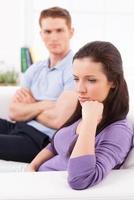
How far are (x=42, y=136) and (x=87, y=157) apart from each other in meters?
1.06

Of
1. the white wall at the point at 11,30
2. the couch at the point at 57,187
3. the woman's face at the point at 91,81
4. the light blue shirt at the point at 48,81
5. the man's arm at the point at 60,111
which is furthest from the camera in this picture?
the white wall at the point at 11,30

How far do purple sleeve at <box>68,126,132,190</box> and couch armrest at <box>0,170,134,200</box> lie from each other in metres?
0.03

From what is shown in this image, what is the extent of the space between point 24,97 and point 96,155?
4.16 ft

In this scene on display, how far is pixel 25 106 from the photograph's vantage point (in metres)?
2.67

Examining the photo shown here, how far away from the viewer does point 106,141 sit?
1602 mm

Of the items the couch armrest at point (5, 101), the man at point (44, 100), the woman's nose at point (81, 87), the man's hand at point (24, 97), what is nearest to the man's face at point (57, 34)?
the man at point (44, 100)

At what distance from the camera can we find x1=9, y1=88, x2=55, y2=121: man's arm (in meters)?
2.60

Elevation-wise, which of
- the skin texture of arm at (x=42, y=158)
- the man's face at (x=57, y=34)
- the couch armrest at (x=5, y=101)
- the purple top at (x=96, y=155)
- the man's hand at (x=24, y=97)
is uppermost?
the man's face at (x=57, y=34)

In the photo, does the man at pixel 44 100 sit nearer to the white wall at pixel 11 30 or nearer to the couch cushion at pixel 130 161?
the couch cushion at pixel 130 161

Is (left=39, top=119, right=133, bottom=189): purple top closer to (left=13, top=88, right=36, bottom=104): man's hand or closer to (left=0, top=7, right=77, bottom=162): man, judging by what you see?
(left=0, top=7, right=77, bottom=162): man

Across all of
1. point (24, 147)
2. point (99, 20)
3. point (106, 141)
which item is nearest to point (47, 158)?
point (24, 147)

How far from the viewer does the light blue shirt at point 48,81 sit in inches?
101

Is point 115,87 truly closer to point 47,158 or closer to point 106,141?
point 106,141

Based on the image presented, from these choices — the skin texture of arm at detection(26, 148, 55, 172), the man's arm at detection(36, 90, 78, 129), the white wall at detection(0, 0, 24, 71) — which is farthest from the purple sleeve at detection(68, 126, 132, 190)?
the white wall at detection(0, 0, 24, 71)
